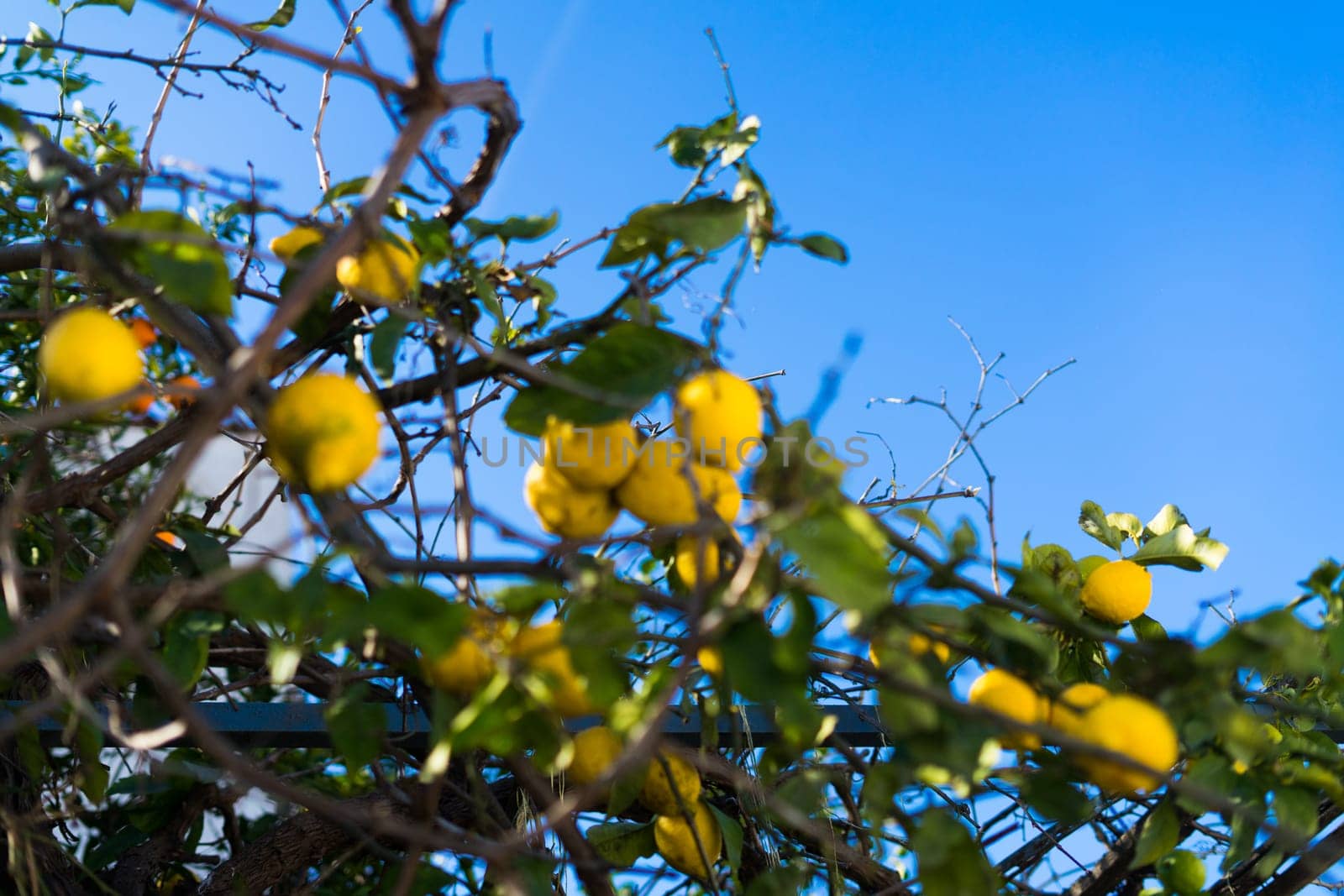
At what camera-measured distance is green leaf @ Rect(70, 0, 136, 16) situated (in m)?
1.15

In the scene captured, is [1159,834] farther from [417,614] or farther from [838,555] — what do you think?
[417,614]

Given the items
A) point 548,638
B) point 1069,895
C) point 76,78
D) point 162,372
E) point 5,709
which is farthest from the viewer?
point 162,372

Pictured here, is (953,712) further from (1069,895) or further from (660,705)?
(1069,895)

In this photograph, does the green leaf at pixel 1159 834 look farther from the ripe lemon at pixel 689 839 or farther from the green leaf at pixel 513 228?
the green leaf at pixel 513 228

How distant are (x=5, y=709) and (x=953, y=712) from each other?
75 centimetres

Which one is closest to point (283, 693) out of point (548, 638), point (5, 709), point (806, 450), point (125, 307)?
point (5, 709)

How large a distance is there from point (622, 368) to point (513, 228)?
0.53ft

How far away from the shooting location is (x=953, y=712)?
0.57 meters

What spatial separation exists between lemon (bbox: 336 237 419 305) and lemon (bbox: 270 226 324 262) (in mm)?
45

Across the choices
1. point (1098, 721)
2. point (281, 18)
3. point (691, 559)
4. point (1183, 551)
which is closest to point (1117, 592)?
point (1183, 551)

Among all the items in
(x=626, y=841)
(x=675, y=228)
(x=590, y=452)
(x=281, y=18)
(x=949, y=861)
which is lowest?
(x=949, y=861)

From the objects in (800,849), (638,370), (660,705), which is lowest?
(660,705)

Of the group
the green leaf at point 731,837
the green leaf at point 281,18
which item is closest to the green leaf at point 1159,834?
the green leaf at point 731,837

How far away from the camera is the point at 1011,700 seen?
0.64 m
